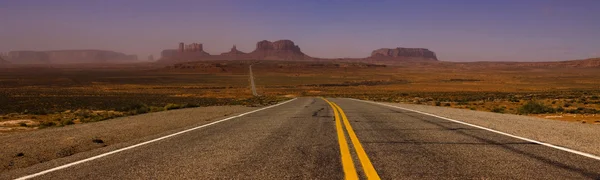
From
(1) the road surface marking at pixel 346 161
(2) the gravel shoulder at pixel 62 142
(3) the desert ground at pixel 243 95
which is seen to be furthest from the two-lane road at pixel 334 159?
(3) the desert ground at pixel 243 95

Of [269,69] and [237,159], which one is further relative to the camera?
[269,69]

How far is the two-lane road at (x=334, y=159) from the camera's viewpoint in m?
4.66

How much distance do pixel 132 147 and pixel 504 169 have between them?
18.0ft

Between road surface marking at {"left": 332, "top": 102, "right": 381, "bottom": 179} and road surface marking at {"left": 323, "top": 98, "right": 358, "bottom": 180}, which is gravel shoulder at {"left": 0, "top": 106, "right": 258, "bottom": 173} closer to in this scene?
road surface marking at {"left": 323, "top": 98, "right": 358, "bottom": 180}

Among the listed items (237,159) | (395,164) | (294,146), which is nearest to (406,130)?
(294,146)

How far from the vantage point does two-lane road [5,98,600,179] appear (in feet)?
15.3

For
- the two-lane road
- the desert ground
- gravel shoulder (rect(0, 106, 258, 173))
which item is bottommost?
the desert ground

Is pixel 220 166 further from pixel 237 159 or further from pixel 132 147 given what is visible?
pixel 132 147

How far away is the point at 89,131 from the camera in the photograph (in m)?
9.54

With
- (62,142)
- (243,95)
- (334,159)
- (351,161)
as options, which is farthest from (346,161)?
(243,95)

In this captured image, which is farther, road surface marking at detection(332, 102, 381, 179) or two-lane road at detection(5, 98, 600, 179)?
two-lane road at detection(5, 98, 600, 179)

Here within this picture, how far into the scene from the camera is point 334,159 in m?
5.45

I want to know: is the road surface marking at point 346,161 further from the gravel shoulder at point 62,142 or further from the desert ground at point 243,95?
the desert ground at point 243,95

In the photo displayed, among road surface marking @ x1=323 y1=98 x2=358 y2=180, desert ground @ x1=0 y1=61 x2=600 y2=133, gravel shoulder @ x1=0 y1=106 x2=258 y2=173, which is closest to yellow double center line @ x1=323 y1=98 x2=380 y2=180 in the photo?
road surface marking @ x1=323 y1=98 x2=358 y2=180
